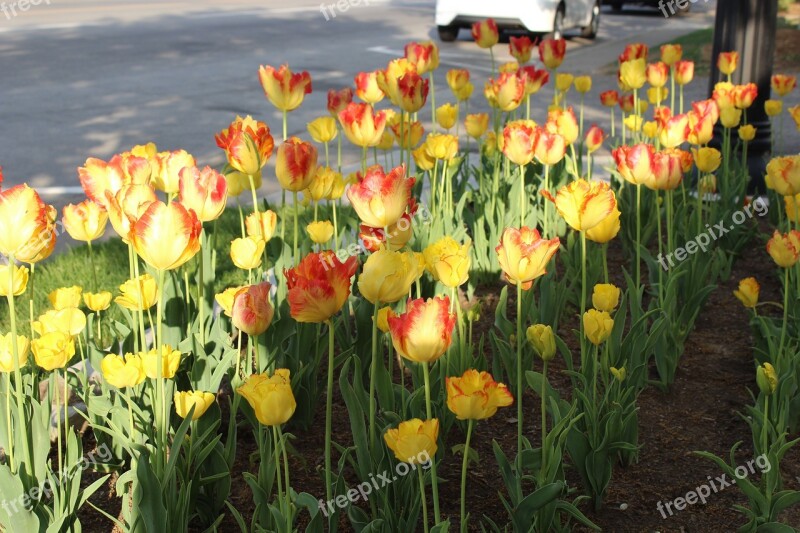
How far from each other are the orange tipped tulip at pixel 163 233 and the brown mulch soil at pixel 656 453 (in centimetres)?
73

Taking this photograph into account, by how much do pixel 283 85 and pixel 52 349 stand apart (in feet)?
5.06

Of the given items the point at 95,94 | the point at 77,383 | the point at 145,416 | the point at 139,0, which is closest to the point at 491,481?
the point at 145,416

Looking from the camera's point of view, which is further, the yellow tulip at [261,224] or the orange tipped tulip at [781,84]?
the orange tipped tulip at [781,84]

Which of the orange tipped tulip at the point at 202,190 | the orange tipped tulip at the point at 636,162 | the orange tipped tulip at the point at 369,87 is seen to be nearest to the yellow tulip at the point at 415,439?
the orange tipped tulip at the point at 202,190

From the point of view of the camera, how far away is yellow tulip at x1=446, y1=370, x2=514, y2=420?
1956 mm

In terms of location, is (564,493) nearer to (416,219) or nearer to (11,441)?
(11,441)

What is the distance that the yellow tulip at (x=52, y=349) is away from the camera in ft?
7.54

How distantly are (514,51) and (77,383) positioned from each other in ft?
9.23

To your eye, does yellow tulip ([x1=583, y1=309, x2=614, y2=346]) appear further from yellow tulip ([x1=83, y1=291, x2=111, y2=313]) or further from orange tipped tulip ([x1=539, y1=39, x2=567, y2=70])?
orange tipped tulip ([x1=539, y1=39, x2=567, y2=70])

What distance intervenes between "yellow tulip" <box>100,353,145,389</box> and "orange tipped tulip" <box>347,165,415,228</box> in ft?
1.95

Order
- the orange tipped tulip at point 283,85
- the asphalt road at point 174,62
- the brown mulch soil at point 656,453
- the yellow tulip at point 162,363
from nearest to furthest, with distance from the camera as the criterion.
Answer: the yellow tulip at point 162,363 → the brown mulch soil at point 656,453 → the orange tipped tulip at point 283,85 → the asphalt road at point 174,62
